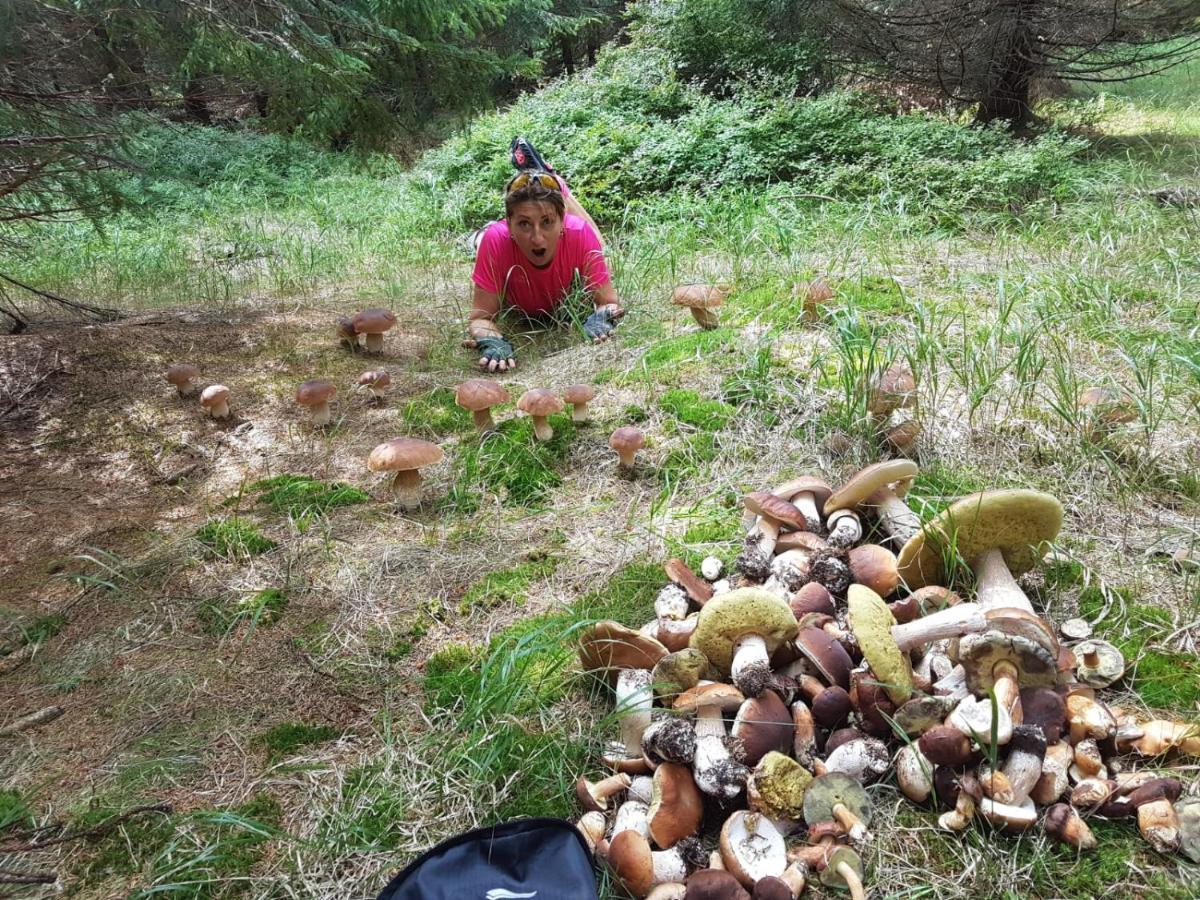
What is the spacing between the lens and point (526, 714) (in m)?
1.91

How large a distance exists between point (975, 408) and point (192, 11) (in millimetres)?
4401

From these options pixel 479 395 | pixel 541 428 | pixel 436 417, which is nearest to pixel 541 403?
pixel 541 428

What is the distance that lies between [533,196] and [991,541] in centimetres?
339

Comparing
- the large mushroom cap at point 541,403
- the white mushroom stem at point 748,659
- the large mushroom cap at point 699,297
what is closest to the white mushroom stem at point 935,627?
the white mushroom stem at point 748,659

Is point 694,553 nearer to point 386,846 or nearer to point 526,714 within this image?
point 526,714

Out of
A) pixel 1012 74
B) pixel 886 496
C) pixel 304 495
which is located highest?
pixel 1012 74

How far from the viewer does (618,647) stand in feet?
6.22

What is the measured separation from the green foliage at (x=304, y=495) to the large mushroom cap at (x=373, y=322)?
1432mm

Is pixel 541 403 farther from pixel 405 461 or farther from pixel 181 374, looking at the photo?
pixel 181 374

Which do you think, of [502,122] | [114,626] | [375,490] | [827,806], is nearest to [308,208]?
[502,122]

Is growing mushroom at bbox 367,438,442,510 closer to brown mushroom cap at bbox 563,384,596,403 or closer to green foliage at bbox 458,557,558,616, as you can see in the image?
green foliage at bbox 458,557,558,616

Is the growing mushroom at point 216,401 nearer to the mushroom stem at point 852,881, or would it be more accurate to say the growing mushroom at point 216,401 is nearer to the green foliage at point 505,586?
the green foliage at point 505,586

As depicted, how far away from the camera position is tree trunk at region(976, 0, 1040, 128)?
25.4ft

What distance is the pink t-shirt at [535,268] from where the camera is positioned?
4.63 metres
